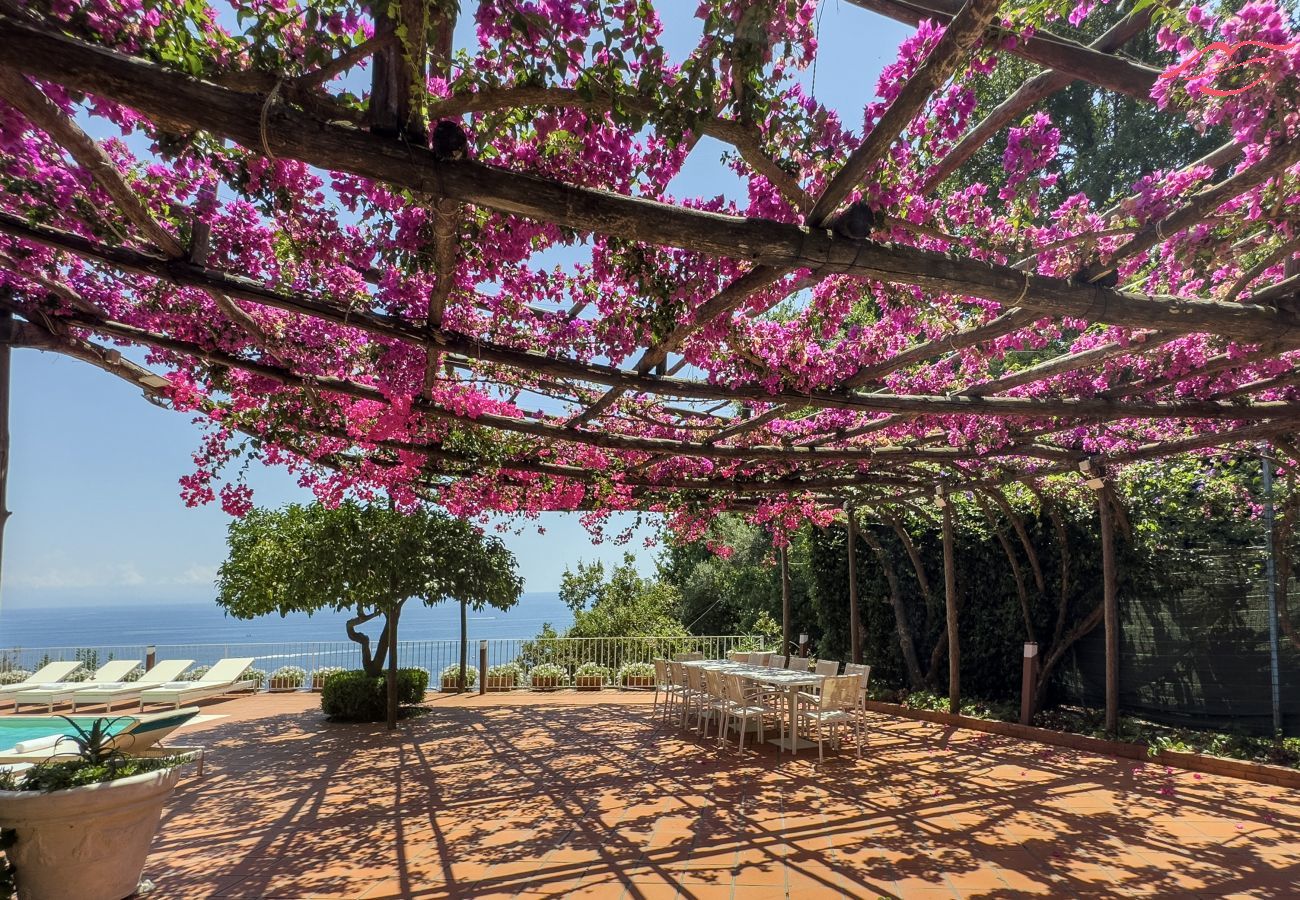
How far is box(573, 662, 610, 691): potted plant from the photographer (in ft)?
39.1

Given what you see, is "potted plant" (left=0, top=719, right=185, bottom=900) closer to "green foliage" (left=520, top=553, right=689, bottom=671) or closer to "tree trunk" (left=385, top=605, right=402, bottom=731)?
"tree trunk" (left=385, top=605, right=402, bottom=731)

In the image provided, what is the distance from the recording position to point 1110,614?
281 inches

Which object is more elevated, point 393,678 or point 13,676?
point 393,678

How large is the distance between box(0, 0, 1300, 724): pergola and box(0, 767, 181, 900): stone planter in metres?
2.21

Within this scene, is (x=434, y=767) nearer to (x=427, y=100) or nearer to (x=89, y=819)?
(x=89, y=819)

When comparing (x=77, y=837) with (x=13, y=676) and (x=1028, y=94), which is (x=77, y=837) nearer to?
(x=1028, y=94)

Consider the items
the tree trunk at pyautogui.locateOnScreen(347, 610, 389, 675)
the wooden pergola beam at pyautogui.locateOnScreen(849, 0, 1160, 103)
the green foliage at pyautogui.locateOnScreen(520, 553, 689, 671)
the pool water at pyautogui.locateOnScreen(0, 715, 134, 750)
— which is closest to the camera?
the wooden pergola beam at pyautogui.locateOnScreen(849, 0, 1160, 103)

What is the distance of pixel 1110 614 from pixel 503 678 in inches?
334

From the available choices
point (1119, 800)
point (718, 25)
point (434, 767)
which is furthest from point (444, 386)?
point (1119, 800)

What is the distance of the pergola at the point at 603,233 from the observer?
6.33 ft

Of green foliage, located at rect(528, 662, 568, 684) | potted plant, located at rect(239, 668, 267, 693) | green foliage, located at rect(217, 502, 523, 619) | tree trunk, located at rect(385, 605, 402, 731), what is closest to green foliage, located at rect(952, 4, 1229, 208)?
green foliage, located at rect(217, 502, 523, 619)

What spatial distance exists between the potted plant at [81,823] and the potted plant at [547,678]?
8246mm

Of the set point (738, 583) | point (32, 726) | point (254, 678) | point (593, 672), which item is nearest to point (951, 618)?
point (593, 672)

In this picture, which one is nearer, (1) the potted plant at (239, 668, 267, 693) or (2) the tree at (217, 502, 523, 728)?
(2) the tree at (217, 502, 523, 728)
